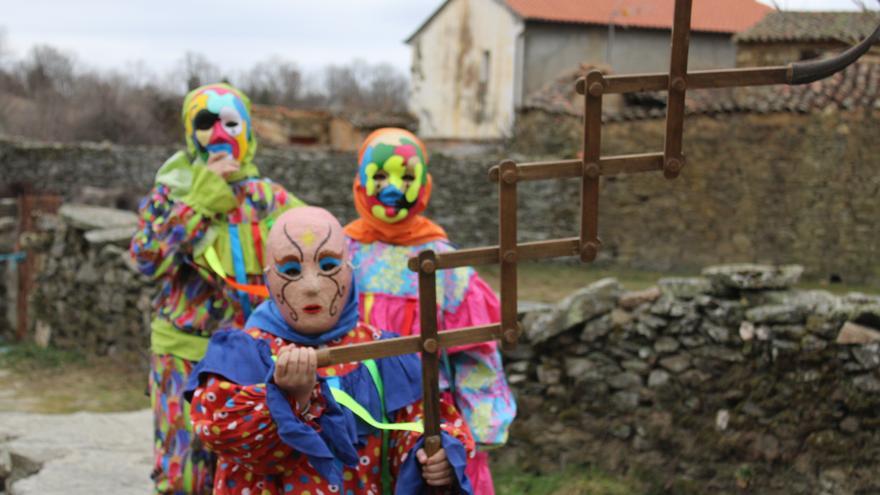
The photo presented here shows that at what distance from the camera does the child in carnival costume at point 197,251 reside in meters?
4.18

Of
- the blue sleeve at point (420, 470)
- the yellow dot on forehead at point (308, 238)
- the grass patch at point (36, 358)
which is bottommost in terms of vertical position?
the grass patch at point (36, 358)

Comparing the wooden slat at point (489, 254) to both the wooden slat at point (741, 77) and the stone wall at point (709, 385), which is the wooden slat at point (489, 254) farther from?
the stone wall at point (709, 385)

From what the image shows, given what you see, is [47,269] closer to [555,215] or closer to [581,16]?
[555,215]

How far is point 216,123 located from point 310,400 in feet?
6.94

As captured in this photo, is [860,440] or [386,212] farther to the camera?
[860,440]

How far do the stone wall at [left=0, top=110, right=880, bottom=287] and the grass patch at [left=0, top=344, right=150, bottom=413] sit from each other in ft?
13.7

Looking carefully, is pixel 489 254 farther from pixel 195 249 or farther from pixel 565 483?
pixel 565 483

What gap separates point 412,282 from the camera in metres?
3.54

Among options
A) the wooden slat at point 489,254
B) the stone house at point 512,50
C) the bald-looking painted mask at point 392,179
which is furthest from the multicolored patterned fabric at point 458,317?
Answer: the stone house at point 512,50

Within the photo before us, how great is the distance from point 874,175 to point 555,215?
14.0 feet

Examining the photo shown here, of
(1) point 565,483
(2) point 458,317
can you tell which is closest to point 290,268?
(2) point 458,317

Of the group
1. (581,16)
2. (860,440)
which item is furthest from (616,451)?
(581,16)

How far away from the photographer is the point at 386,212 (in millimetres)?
3604

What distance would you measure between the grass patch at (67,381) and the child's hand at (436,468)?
5.31 m
